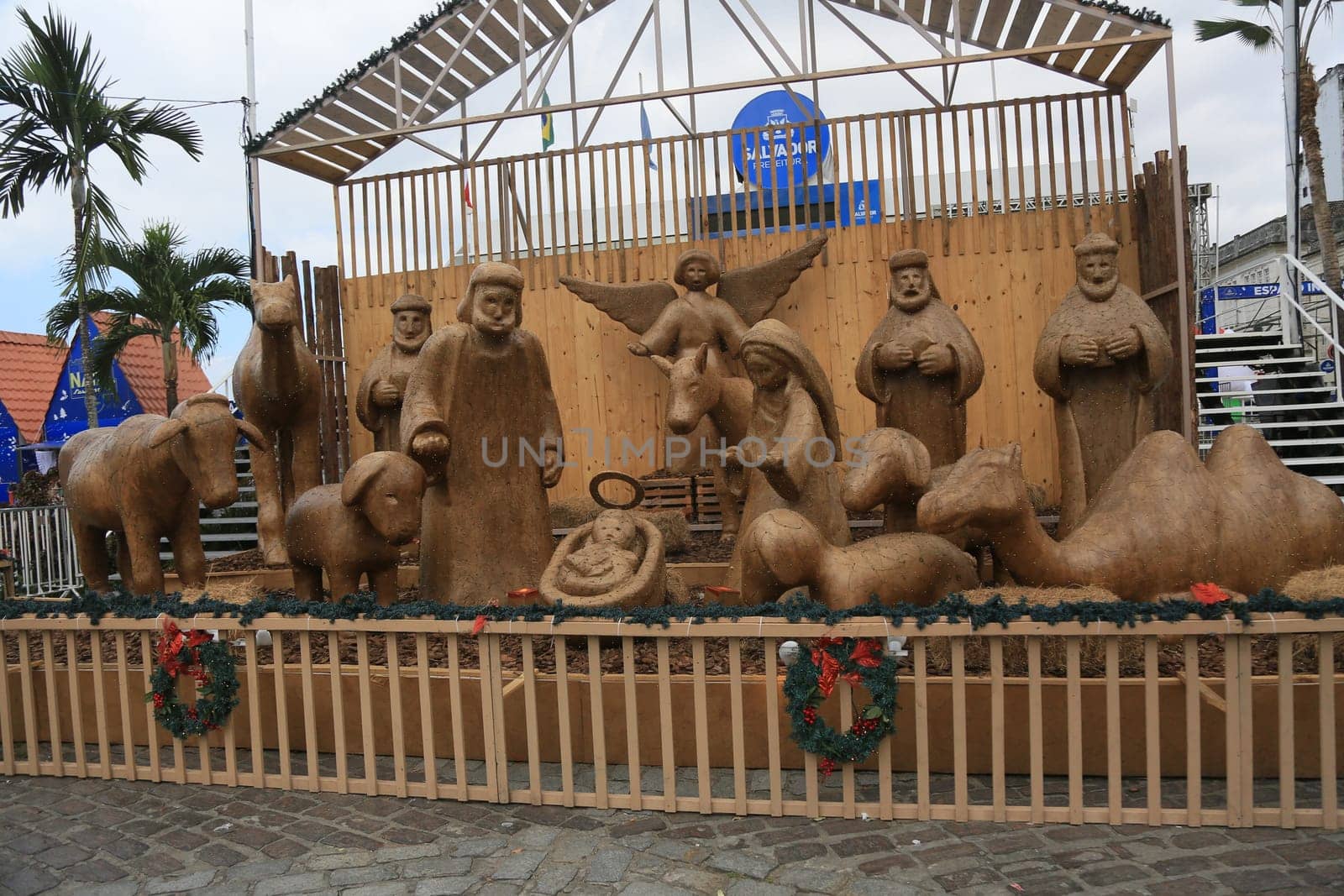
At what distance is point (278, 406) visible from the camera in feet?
20.0

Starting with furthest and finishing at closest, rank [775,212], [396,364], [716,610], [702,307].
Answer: [775,212] → [702,307] → [396,364] → [716,610]

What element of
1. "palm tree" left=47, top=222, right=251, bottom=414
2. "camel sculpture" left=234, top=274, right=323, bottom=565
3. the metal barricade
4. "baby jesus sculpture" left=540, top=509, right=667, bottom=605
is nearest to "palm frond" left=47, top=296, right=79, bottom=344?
"palm tree" left=47, top=222, right=251, bottom=414

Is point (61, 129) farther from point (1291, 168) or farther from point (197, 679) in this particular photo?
point (1291, 168)

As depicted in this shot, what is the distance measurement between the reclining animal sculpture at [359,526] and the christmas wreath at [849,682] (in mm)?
2109

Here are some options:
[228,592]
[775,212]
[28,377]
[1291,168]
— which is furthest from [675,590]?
[28,377]

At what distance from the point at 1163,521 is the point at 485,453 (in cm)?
311

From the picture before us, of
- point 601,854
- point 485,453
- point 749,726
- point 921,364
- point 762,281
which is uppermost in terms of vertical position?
point 762,281

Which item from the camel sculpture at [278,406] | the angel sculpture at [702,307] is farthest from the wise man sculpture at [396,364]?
the angel sculpture at [702,307]

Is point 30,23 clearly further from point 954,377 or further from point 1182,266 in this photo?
point 1182,266

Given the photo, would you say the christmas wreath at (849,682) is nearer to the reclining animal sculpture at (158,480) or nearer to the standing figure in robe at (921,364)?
the standing figure in robe at (921,364)

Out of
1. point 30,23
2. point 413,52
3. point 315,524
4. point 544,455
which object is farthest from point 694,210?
point 30,23

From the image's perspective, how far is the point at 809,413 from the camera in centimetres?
443

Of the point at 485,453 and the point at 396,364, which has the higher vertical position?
the point at 396,364

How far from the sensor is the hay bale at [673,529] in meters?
6.80
